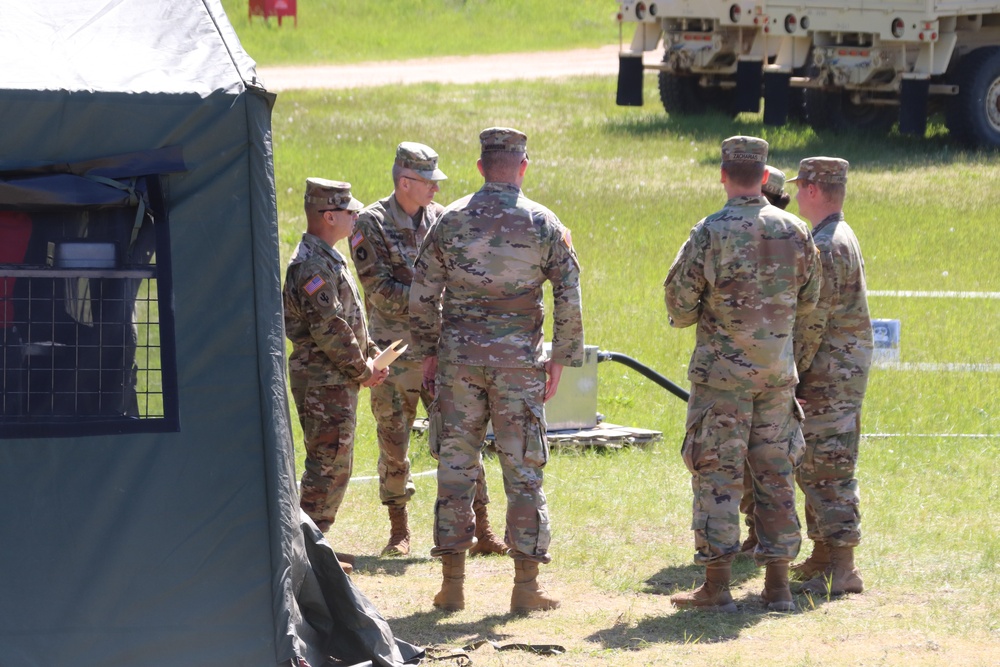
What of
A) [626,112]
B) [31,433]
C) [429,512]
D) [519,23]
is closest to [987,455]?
[429,512]

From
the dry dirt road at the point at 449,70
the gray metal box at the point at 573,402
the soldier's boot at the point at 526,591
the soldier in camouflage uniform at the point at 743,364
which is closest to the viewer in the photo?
the soldier in camouflage uniform at the point at 743,364

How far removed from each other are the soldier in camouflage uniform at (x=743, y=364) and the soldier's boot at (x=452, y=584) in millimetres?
846

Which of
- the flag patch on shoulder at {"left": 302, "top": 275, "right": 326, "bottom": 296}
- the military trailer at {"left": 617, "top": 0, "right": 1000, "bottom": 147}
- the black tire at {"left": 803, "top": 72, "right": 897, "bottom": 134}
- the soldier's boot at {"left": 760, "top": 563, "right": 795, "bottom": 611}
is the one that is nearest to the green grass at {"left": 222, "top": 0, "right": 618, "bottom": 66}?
the military trailer at {"left": 617, "top": 0, "right": 1000, "bottom": 147}

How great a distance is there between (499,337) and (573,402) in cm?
298

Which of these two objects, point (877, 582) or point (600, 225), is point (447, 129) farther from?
point (877, 582)

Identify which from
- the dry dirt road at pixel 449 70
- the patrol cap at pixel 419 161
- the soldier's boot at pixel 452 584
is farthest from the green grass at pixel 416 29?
the soldier's boot at pixel 452 584

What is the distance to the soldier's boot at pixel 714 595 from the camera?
568cm

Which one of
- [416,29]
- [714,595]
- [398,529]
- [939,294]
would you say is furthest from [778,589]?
[416,29]

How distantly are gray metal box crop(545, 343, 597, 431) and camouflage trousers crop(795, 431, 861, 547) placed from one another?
97.5 inches

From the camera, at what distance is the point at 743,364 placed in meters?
5.54

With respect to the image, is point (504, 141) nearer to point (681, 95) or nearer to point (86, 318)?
point (86, 318)

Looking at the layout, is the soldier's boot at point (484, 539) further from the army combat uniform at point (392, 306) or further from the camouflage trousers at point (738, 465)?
the camouflage trousers at point (738, 465)

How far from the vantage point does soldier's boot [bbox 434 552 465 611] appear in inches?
225

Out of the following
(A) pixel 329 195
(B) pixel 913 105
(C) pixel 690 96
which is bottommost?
(A) pixel 329 195
